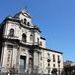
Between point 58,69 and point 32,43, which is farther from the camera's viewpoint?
point 58,69

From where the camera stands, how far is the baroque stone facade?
3788cm

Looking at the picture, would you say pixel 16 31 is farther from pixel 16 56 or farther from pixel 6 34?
pixel 16 56

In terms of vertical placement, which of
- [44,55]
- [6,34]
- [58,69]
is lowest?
[58,69]

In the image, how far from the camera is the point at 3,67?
35969 millimetres

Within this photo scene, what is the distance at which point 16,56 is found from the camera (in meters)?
38.5

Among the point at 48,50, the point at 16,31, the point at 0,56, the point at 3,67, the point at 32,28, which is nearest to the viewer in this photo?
the point at 3,67

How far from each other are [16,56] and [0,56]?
10.8ft

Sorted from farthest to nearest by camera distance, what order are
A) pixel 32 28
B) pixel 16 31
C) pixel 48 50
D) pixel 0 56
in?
pixel 48 50, pixel 32 28, pixel 16 31, pixel 0 56

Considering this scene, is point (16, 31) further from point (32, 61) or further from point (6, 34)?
point (32, 61)

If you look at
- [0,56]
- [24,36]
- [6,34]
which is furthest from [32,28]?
[0,56]

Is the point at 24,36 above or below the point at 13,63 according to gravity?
above

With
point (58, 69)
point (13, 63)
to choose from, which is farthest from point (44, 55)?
point (13, 63)

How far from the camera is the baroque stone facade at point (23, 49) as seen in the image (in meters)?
37.9

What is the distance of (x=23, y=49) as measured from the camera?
4084 centimetres
